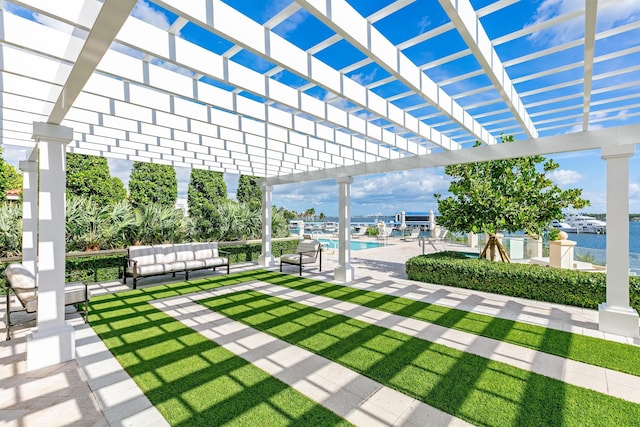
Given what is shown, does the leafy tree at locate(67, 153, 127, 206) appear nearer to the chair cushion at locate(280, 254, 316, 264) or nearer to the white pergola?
the white pergola

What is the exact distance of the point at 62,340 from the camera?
13.1 ft

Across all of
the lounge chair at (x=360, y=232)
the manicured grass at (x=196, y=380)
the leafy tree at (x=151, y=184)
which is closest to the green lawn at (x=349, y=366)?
the manicured grass at (x=196, y=380)

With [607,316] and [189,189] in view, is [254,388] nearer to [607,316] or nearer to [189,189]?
[607,316]

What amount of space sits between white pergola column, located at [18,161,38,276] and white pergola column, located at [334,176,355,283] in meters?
6.98

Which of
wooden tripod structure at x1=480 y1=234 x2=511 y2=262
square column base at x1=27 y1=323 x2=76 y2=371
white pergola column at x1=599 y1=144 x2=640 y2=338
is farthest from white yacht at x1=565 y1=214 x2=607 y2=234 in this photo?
square column base at x1=27 y1=323 x2=76 y2=371

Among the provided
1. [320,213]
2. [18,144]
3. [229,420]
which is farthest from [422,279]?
[320,213]

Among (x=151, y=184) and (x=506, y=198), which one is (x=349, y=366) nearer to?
(x=506, y=198)

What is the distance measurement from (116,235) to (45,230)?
601 cm

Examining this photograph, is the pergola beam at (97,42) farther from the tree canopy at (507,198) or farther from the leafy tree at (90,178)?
the leafy tree at (90,178)

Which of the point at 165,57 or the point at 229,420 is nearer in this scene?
the point at 229,420

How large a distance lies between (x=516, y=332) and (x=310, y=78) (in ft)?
16.2

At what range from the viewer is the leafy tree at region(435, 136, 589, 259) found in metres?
7.91

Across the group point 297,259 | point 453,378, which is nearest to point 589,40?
point 453,378

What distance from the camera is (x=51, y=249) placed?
4059 mm
